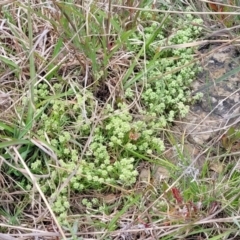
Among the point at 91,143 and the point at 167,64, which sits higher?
the point at 167,64

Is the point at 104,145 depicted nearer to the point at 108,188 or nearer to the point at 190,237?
the point at 108,188

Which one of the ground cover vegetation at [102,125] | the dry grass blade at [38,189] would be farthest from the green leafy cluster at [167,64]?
the dry grass blade at [38,189]

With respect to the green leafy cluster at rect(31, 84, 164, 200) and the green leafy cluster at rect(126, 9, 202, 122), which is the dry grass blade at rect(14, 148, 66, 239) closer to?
the green leafy cluster at rect(31, 84, 164, 200)

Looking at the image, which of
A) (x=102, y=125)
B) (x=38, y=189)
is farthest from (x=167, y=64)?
(x=38, y=189)

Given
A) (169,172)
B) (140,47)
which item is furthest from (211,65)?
(169,172)

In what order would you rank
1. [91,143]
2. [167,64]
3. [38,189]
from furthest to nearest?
1. [167,64]
2. [91,143]
3. [38,189]

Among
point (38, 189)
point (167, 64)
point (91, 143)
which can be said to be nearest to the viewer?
point (38, 189)

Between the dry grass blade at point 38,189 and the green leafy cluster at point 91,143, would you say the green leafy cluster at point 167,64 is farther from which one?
the dry grass blade at point 38,189

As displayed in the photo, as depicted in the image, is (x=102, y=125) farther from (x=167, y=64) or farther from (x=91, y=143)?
(x=167, y=64)
